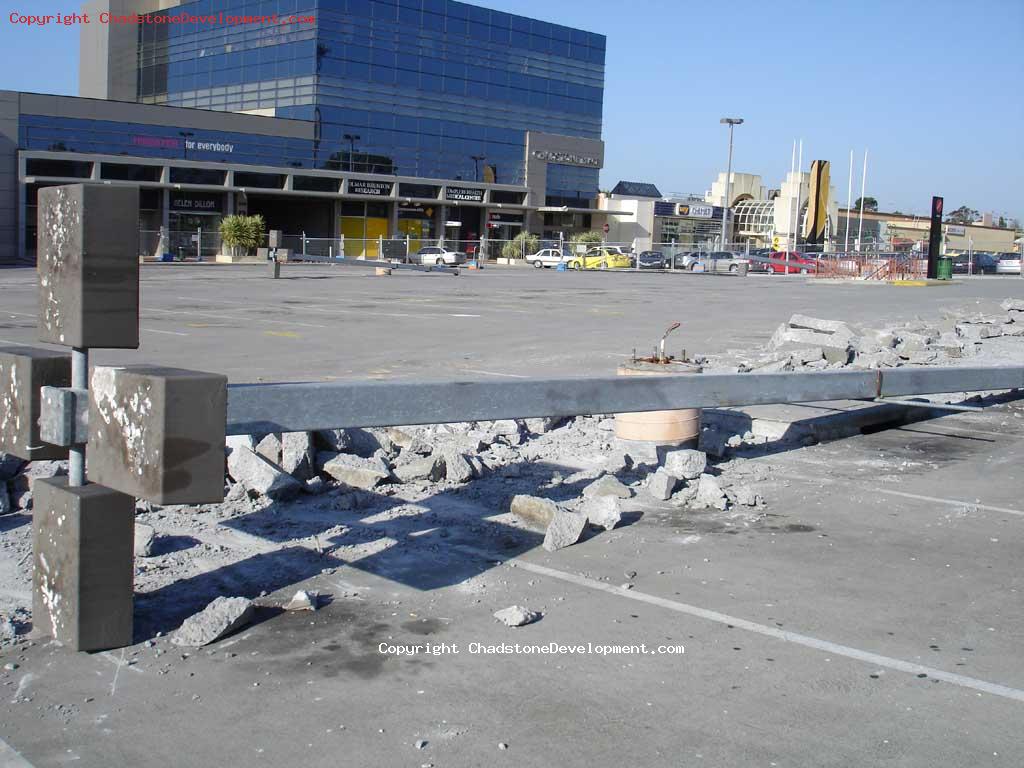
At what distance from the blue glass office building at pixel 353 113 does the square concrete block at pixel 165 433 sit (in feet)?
204

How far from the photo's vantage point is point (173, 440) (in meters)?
3.94

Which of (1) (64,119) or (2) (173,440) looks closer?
(2) (173,440)

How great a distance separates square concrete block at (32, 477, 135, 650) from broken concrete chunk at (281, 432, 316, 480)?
253cm

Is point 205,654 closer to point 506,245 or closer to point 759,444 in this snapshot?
point 759,444

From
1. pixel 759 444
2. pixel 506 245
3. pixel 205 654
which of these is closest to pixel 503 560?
pixel 205 654

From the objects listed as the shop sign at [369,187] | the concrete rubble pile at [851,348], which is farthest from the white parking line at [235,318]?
the shop sign at [369,187]

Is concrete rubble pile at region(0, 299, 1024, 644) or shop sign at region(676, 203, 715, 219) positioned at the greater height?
shop sign at region(676, 203, 715, 219)

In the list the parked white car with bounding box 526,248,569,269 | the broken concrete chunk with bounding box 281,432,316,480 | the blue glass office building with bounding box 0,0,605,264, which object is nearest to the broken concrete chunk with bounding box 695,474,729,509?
the broken concrete chunk with bounding box 281,432,316,480

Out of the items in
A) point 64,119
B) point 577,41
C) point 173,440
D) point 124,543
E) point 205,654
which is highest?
point 577,41

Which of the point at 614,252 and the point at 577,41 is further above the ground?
the point at 577,41

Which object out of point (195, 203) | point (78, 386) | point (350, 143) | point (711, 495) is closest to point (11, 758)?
point (78, 386)

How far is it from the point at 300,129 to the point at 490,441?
68.6 m

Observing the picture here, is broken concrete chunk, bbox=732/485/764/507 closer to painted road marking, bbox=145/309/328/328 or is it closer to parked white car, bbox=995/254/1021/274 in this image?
painted road marking, bbox=145/309/328/328

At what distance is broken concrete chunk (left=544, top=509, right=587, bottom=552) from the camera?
6031mm
